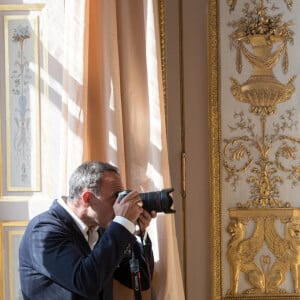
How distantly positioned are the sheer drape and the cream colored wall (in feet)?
0.83

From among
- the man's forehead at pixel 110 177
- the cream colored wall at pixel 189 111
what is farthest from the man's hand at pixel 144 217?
the cream colored wall at pixel 189 111

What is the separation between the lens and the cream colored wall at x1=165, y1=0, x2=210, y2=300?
247 centimetres

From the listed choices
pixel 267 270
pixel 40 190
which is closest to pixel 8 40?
pixel 40 190

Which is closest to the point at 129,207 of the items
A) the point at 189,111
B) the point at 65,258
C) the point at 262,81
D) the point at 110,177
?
the point at 110,177

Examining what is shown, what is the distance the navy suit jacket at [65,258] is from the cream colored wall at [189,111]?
77 cm

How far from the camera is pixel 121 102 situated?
2.24 m

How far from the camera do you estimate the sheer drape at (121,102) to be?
7.06ft

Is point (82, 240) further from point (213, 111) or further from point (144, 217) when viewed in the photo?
point (213, 111)

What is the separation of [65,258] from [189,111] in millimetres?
1025

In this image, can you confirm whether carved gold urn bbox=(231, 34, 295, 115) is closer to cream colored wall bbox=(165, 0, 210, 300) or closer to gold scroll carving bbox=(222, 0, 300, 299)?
gold scroll carving bbox=(222, 0, 300, 299)

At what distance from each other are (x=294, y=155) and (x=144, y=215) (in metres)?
0.86

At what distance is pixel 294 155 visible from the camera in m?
2.46

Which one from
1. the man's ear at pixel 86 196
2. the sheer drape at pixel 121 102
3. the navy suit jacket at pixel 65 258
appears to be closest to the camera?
the navy suit jacket at pixel 65 258

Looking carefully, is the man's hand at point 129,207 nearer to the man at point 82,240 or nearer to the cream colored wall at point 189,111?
the man at point 82,240
